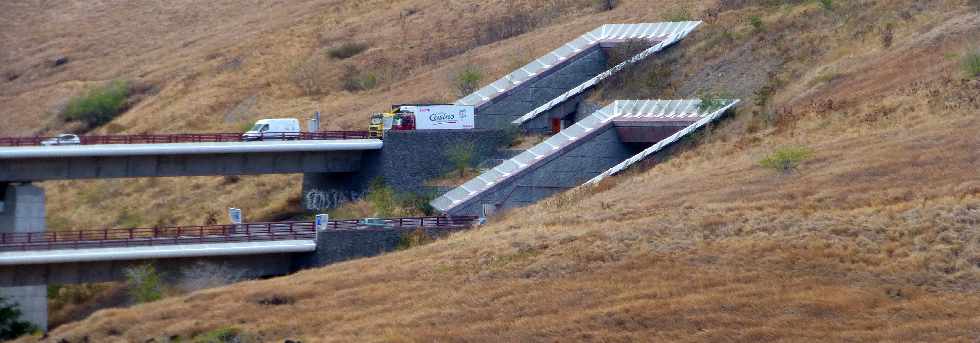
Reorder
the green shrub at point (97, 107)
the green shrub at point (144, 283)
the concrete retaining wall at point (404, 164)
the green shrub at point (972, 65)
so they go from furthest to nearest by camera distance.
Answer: the green shrub at point (97, 107) → the concrete retaining wall at point (404, 164) → the green shrub at point (972, 65) → the green shrub at point (144, 283)

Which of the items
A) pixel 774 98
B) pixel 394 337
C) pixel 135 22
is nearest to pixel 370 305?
pixel 394 337

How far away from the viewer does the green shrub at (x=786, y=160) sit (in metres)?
47.5

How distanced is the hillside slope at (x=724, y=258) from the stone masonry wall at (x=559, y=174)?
10.5ft

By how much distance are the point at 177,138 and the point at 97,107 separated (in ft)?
103

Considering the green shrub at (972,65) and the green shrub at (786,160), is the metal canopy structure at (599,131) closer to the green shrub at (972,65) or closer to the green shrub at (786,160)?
the green shrub at (786,160)

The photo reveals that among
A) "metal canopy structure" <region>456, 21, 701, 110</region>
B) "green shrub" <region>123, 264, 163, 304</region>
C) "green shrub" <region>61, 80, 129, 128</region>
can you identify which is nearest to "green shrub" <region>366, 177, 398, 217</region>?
"metal canopy structure" <region>456, 21, 701, 110</region>

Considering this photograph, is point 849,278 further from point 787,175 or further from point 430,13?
point 430,13

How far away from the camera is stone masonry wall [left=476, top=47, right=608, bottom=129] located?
66625mm

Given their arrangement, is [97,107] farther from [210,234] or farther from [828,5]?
[828,5]

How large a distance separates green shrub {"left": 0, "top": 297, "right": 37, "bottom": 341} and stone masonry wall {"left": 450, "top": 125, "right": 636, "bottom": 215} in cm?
1507

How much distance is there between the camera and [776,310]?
119ft

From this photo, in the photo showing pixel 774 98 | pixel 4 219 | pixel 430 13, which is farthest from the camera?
pixel 430 13

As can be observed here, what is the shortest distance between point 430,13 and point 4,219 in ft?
146

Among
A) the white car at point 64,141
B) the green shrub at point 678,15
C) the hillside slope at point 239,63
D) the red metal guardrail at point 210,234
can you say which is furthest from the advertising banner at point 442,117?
the green shrub at point 678,15
